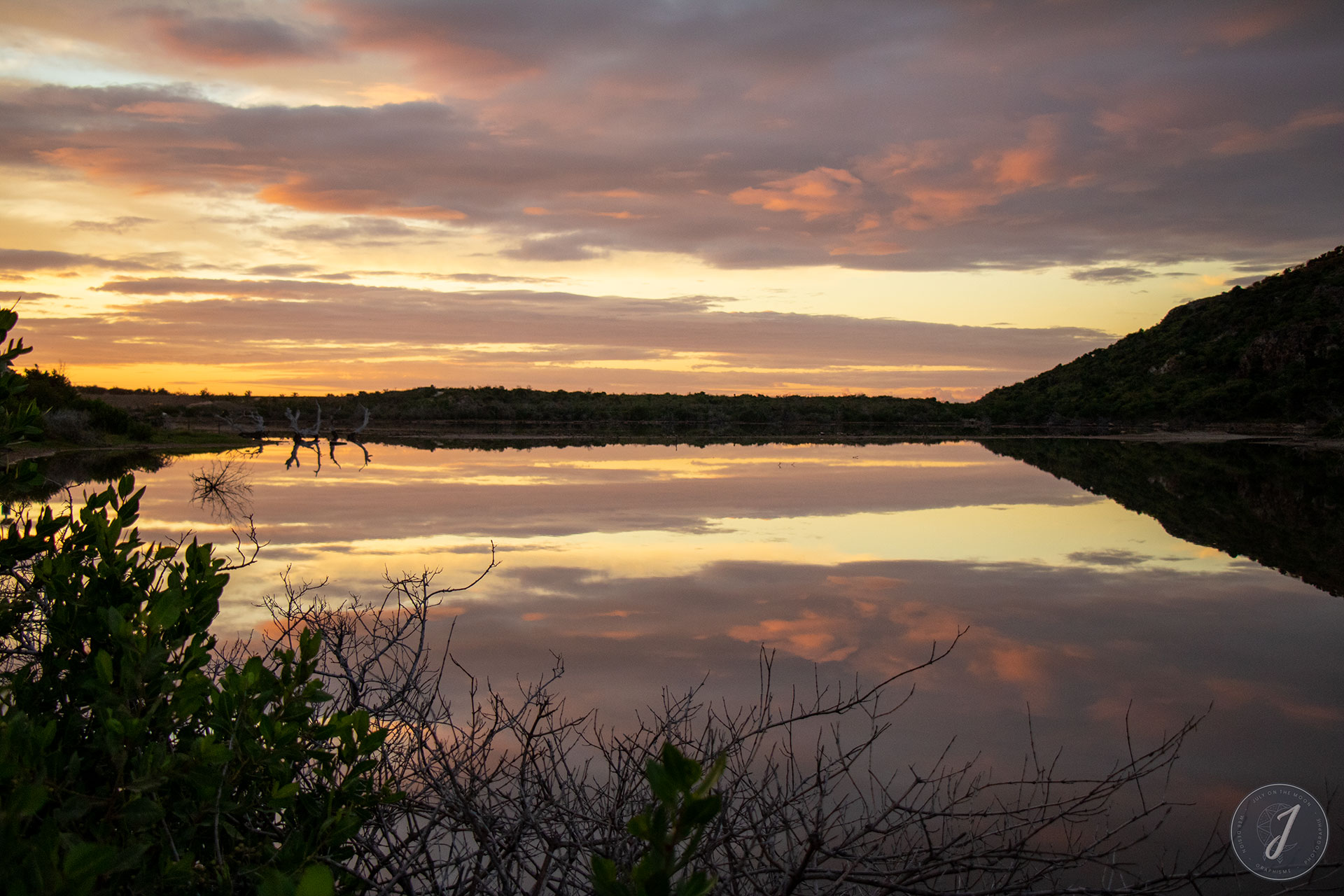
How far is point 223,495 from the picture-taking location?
21.3 m

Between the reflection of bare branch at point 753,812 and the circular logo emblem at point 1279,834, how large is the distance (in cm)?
23

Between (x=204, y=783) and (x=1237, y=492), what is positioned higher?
(x=204, y=783)

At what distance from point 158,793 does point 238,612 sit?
27.1 feet

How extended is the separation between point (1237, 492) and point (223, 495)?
81.3 ft

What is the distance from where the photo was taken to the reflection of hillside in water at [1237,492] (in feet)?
50.7

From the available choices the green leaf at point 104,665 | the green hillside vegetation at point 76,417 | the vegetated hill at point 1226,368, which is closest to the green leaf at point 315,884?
the green leaf at point 104,665

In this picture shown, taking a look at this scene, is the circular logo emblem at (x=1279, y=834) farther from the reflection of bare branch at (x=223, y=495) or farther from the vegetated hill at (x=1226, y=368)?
the vegetated hill at (x=1226, y=368)

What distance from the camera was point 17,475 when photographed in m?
3.49

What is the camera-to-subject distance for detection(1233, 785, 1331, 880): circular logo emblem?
14.8 ft

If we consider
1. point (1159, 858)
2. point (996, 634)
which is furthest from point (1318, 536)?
Result: point (1159, 858)

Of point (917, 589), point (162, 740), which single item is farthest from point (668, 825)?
point (917, 589)

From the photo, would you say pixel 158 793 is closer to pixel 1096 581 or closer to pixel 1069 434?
pixel 1096 581

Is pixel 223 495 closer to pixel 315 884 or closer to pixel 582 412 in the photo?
pixel 315 884

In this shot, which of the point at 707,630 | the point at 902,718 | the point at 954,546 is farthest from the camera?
the point at 954,546
